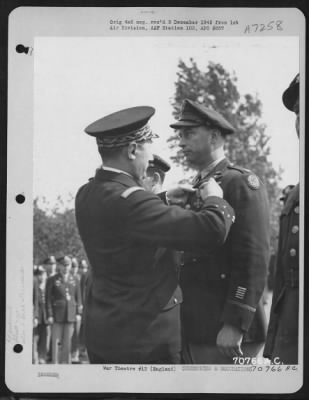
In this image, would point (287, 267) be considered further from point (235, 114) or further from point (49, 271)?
point (49, 271)

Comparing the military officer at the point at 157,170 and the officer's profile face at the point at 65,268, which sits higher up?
the military officer at the point at 157,170

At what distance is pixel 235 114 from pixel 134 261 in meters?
0.60

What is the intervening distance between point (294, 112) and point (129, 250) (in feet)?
2.37

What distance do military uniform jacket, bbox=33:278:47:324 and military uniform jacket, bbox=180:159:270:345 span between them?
47 cm

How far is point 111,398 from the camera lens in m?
2.00

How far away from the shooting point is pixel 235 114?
201 centimetres

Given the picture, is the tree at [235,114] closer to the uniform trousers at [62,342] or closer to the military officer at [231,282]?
the military officer at [231,282]

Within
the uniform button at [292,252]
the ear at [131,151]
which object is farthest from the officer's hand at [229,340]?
the ear at [131,151]

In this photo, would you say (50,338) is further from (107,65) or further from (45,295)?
(107,65)

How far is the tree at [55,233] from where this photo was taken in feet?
6.58

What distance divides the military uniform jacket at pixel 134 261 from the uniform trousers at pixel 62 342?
0.21ft

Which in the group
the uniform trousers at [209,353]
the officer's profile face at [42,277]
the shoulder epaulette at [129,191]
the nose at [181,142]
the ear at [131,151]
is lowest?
the uniform trousers at [209,353]

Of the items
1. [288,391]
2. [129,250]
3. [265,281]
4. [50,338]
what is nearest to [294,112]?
[265,281]

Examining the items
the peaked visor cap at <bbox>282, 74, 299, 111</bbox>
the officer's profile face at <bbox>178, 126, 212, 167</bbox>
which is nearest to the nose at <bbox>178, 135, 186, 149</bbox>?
the officer's profile face at <bbox>178, 126, 212, 167</bbox>
